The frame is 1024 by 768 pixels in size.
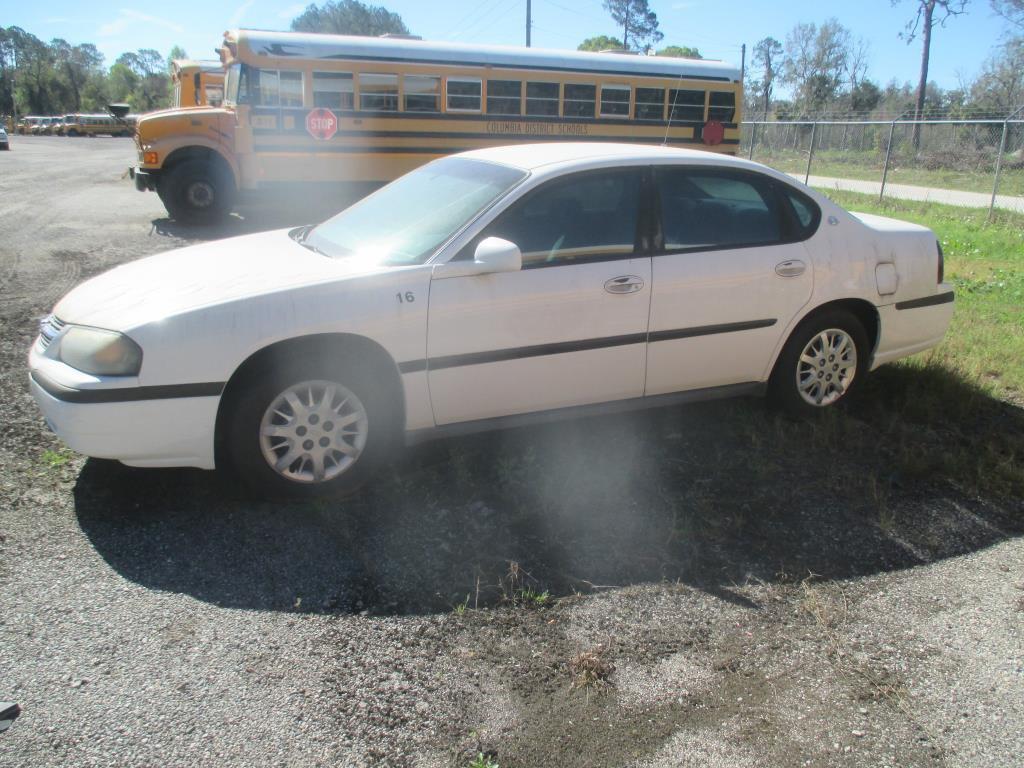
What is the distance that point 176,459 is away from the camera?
3533 mm

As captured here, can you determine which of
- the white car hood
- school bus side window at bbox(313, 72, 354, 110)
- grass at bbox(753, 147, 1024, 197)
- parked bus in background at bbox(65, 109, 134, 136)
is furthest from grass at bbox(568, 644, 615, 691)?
parked bus in background at bbox(65, 109, 134, 136)

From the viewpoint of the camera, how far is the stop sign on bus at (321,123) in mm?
12505

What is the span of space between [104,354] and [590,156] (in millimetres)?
2495

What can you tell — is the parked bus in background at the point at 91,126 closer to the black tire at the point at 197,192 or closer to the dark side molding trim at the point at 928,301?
the black tire at the point at 197,192

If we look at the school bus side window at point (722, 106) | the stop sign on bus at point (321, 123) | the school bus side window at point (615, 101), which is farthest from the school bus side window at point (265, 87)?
the school bus side window at point (722, 106)

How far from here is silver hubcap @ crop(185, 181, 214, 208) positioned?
39.9 ft

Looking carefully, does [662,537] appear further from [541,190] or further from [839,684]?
[541,190]

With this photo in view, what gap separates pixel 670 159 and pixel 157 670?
3384 millimetres

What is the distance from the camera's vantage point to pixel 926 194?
57.9 ft

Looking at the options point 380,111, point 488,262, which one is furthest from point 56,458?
point 380,111

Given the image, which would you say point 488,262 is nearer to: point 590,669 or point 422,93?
point 590,669

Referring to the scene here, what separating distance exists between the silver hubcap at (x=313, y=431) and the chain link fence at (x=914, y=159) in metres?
15.9

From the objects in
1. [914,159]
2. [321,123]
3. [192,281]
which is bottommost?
[192,281]

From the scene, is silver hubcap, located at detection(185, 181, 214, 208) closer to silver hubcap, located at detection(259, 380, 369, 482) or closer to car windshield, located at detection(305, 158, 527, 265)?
car windshield, located at detection(305, 158, 527, 265)
